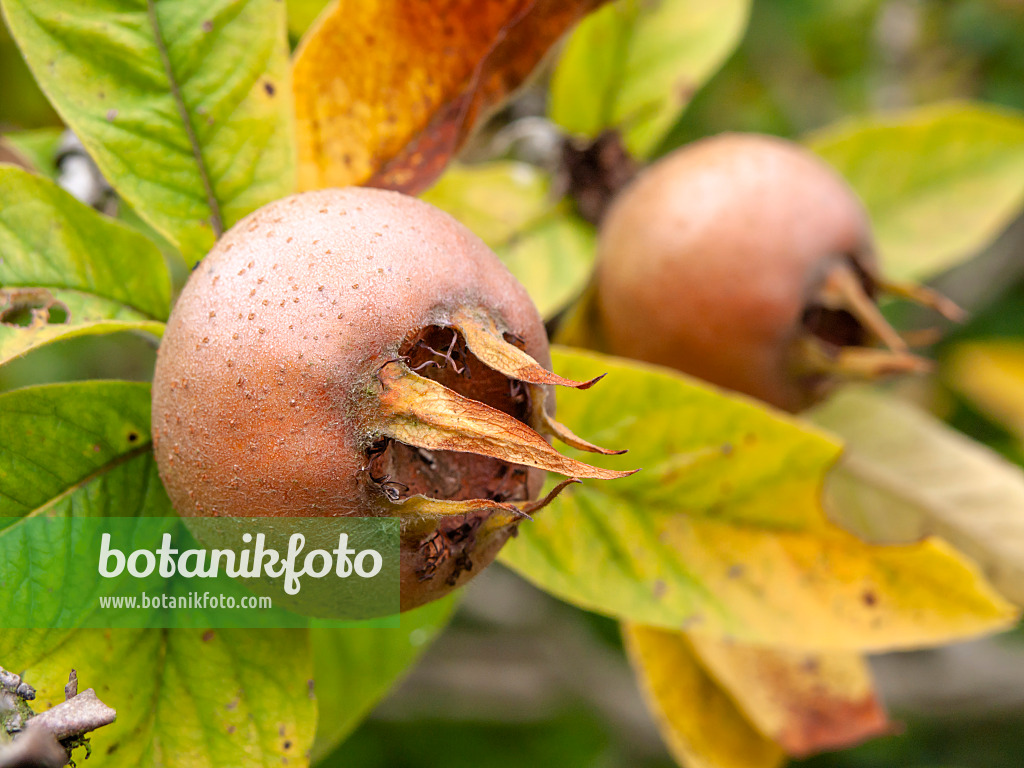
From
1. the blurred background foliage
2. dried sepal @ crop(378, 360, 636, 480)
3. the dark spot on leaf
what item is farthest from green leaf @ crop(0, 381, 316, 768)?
the blurred background foliage

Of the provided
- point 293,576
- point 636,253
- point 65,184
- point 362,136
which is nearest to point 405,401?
point 293,576

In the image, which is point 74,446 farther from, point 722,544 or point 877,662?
point 877,662

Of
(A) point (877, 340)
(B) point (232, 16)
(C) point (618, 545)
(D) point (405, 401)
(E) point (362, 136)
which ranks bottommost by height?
(C) point (618, 545)

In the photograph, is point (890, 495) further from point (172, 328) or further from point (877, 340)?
point (172, 328)

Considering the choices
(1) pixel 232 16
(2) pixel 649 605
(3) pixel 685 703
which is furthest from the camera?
(3) pixel 685 703

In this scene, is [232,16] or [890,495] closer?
[232,16]

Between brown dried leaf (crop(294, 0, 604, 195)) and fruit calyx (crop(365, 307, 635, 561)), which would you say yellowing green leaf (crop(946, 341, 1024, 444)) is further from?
fruit calyx (crop(365, 307, 635, 561))

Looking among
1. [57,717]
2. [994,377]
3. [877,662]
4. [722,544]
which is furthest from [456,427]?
[994,377]

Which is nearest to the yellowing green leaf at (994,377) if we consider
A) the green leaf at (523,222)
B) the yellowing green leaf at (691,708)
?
the yellowing green leaf at (691,708)
